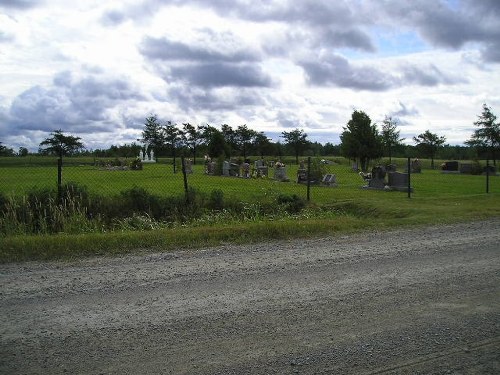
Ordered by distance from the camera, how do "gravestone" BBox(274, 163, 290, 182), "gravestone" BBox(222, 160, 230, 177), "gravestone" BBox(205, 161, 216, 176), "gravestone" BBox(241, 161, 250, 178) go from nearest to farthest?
"gravestone" BBox(274, 163, 290, 182) < "gravestone" BBox(241, 161, 250, 178) < "gravestone" BBox(222, 160, 230, 177) < "gravestone" BBox(205, 161, 216, 176)

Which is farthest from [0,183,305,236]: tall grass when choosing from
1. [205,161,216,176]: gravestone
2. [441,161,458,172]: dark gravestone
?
[441,161,458,172]: dark gravestone

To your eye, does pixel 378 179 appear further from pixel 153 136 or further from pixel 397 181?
pixel 153 136

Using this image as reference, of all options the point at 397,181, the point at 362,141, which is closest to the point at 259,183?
the point at 397,181

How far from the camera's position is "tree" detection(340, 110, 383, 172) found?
157ft

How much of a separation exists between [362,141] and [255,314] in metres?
45.7

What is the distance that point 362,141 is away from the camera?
1911 inches

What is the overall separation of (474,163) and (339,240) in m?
41.0

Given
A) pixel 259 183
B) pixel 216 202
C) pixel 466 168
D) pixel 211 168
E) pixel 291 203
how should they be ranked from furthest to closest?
pixel 466 168 < pixel 211 168 < pixel 259 183 < pixel 291 203 < pixel 216 202

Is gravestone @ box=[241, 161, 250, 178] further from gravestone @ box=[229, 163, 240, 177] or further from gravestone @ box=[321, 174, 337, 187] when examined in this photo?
gravestone @ box=[321, 174, 337, 187]

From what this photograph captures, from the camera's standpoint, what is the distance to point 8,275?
21.4 ft

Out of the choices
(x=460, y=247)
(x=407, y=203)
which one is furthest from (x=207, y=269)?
(x=407, y=203)

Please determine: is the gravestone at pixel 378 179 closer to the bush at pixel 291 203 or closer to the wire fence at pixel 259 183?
the wire fence at pixel 259 183

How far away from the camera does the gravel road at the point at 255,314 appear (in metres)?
3.85

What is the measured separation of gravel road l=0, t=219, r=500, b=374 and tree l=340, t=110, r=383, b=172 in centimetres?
4123
